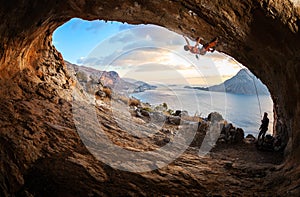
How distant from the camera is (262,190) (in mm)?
3547

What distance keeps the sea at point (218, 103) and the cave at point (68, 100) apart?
77.0 inches

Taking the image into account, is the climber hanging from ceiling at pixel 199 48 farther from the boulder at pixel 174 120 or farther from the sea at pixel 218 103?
the boulder at pixel 174 120

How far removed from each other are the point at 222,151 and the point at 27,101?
16.6 ft

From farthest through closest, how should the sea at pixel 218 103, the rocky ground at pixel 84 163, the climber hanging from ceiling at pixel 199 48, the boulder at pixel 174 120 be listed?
the boulder at pixel 174 120, the sea at pixel 218 103, the climber hanging from ceiling at pixel 199 48, the rocky ground at pixel 84 163

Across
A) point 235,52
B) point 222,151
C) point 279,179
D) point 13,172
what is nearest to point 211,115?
point 222,151

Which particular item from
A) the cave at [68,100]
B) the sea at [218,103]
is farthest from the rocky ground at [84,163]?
the sea at [218,103]

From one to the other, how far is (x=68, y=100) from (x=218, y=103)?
4955 millimetres

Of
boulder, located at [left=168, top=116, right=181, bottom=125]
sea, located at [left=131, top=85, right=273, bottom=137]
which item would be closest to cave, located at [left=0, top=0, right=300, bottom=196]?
sea, located at [left=131, top=85, right=273, bottom=137]

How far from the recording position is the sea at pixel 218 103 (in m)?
7.46

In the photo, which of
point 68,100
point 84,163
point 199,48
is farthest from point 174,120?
point 84,163

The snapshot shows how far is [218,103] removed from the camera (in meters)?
8.41

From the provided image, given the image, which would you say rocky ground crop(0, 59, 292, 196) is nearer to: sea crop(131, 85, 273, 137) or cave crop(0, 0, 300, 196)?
cave crop(0, 0, 300, 196)

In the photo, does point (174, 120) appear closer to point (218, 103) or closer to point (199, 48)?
point (218, 103)

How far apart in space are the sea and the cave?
195 centimetres
